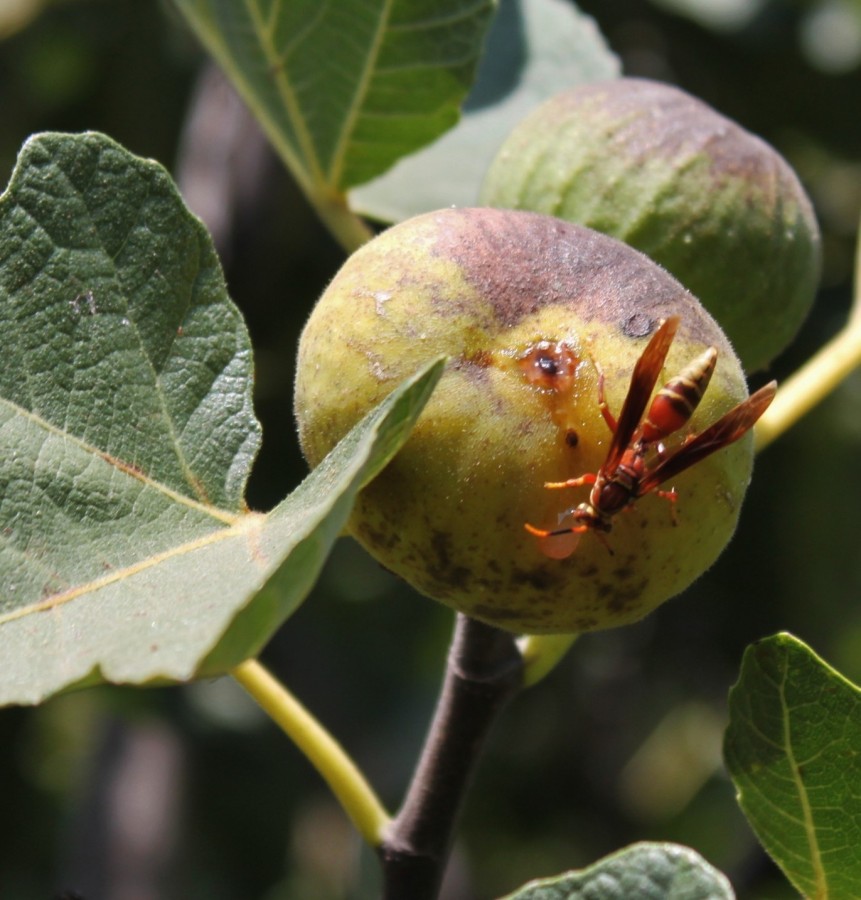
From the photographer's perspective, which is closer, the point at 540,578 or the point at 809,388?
the point at 540,578

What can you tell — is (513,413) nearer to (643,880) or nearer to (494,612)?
(494,612)

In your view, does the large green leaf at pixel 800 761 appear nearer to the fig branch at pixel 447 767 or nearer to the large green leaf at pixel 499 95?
the fig branch at pixel 447 767

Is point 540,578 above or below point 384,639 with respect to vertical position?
above

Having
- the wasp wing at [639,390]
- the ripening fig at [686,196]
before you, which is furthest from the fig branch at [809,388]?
the wasp wing at [639,390]

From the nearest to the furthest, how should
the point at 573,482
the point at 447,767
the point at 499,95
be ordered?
the point at 573,482
the point at 447,767
the point at 499,95

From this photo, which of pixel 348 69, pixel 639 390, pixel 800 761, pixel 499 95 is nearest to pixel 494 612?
pixel 639 390

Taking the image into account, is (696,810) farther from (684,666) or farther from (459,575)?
(459,575)
